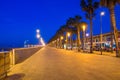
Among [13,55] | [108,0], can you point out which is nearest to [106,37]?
[108,0]

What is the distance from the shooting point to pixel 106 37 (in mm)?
103625

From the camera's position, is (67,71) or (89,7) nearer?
(67,71)

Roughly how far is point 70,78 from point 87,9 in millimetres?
45459

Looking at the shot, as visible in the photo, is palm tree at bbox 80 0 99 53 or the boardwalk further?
palm tree at bbox 80 0 99 53

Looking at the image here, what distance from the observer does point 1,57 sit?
12781mm

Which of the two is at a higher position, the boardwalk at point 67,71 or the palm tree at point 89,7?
the palm tree at point 89,7

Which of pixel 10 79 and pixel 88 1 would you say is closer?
pixel 10 79

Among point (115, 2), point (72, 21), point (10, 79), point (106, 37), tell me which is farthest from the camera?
point (106, 37)

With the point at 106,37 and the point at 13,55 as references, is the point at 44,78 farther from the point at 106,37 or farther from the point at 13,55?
the point at 106,37

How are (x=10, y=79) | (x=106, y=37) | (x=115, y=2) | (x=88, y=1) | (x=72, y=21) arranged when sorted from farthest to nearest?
(x=106, y=37) → (x=72, y=21) → (x=88, y=1) → (x=115, y=2) → (x=10, y=79)

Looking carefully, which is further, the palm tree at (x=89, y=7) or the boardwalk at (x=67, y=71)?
the palm tree at (x=89, y=7)

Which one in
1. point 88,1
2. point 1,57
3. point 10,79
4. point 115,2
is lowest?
point 10,79

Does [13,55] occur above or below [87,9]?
below

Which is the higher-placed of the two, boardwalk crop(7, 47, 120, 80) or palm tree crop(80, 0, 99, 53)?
palm tree crop(80, 0, 99, 53)
